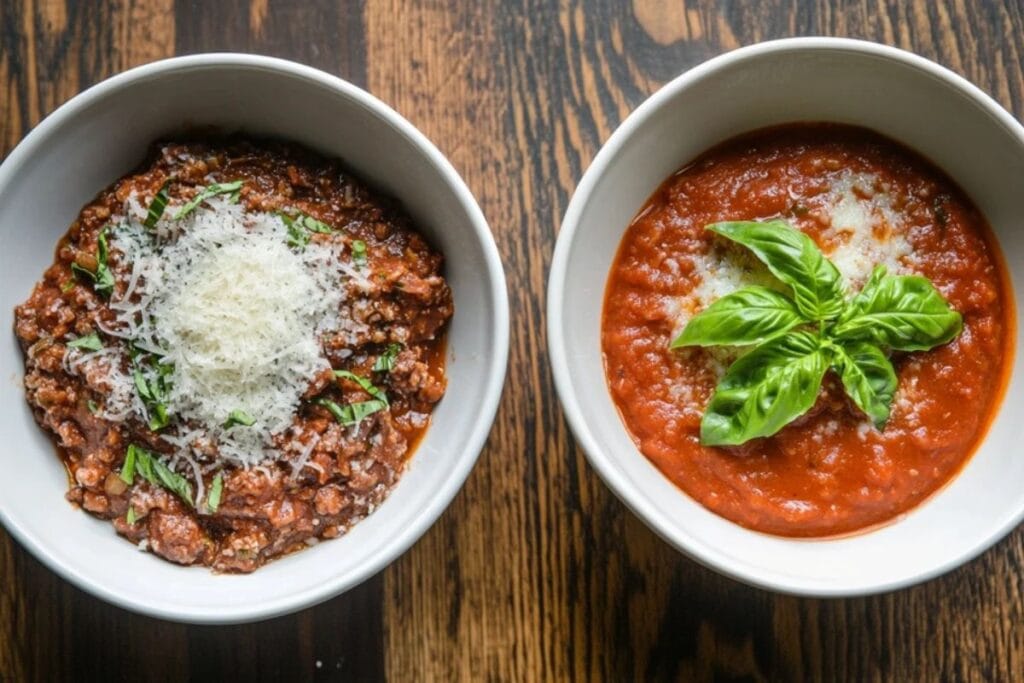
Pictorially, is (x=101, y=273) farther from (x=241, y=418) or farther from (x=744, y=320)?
(x=744, y=320)

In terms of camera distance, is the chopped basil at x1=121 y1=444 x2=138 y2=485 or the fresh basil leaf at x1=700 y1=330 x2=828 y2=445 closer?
the fresh basil leaf at x1=700 y1=330 x2=828 y2=445

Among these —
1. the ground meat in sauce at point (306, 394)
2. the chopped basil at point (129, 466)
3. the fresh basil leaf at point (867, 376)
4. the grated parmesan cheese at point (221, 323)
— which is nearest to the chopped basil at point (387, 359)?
the ground meat in sauce at point (306, 394)

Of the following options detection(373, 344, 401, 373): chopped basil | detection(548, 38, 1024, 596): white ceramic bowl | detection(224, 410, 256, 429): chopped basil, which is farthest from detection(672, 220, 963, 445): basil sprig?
detection(224, 410, 256, 429): chopped basil

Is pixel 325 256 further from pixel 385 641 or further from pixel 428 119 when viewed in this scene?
pixel 385 641

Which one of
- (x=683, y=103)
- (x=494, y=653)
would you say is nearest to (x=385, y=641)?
(x=494, y=653)

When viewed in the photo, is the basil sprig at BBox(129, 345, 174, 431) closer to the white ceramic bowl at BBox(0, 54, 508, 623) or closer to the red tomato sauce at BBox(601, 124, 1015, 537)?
the white ceramic bowl at BBox(0, 54, 508, 623)

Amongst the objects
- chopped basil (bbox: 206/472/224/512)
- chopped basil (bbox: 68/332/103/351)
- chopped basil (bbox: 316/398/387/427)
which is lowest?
chopped basil (bbox: 206/472/224/512)

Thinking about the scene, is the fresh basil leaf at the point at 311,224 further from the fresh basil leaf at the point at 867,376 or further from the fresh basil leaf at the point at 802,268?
the fresh basil leaf at the point at 867,376
